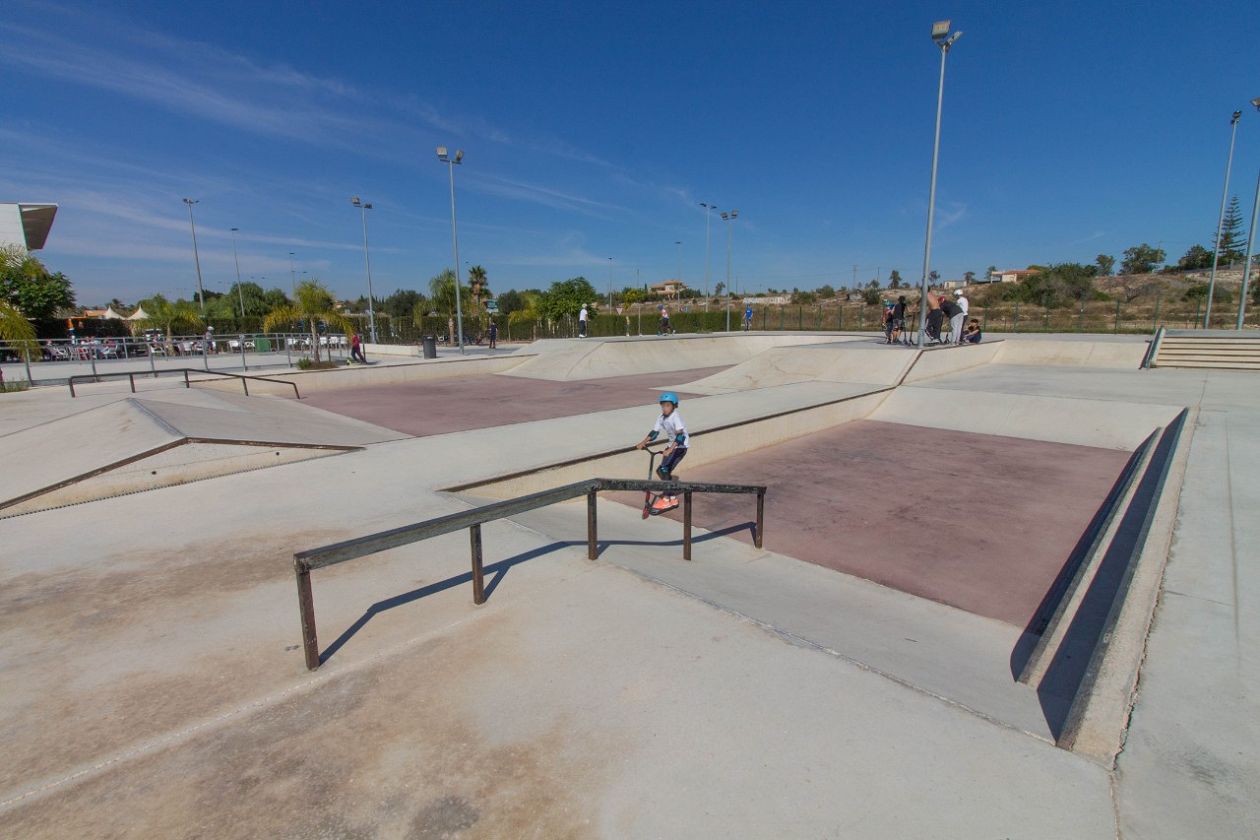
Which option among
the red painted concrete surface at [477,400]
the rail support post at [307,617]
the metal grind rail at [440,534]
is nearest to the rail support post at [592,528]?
the metal grind rail at [440,534]

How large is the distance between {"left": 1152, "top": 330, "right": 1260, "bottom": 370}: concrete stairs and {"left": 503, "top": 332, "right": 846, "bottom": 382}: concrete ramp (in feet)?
34.1

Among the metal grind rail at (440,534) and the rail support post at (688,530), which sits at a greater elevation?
the metal grind rail at (440,534)

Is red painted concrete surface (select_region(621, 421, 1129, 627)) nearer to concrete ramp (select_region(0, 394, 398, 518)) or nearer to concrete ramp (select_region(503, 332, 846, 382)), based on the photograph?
concrete ramp (select_region(0, 394, 398, 518))

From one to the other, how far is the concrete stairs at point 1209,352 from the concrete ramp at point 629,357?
409 inches

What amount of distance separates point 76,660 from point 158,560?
1.56m

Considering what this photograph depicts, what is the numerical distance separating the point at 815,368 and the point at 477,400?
9.59 m

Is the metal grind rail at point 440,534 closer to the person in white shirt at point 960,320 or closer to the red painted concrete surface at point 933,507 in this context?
the red painted concrete surface at point 933,507

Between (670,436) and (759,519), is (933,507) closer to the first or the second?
(759,519)

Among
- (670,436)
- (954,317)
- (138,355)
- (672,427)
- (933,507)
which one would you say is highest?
(954,317)

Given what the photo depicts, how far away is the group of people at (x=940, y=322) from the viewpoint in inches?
728

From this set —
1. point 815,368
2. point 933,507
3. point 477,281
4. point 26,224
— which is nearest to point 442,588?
point 933,507

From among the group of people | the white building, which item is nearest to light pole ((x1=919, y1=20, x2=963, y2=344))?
the group of people

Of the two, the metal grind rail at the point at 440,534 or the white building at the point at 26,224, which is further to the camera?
the white building at the point at 26,224

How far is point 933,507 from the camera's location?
24.1ft
